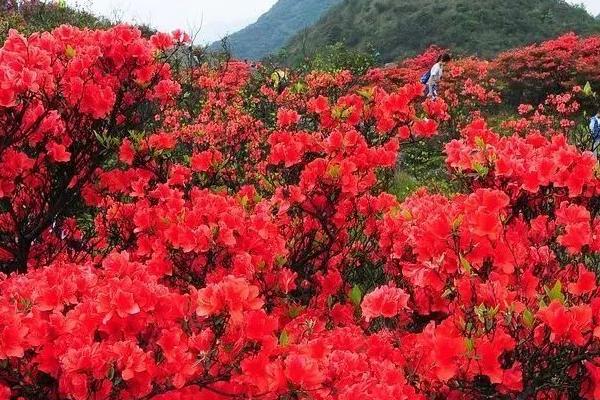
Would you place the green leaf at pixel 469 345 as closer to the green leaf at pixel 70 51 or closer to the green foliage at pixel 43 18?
the green leaf at pixel 70 51

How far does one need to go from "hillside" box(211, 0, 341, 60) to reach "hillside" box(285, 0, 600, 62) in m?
34.2

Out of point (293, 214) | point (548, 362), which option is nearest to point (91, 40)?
point (293, 214)

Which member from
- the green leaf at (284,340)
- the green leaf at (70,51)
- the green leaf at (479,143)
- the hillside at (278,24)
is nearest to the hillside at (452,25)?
the green leaf at (70,51)

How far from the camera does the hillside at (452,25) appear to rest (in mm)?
33125

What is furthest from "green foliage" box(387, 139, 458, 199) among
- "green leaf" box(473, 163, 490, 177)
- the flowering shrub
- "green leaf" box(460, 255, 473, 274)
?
"green leaf" box(460, 255, 473, 274)

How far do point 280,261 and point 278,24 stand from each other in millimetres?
82207

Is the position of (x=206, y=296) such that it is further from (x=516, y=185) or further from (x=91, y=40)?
(x=91, y=40)

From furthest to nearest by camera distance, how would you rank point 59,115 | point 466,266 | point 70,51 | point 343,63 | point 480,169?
point 343,63 → point 70,51 → point 59,115 → point 480,169 → point 466,266

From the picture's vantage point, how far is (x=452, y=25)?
34.6 metres

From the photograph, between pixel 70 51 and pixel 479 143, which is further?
pixel 70 51

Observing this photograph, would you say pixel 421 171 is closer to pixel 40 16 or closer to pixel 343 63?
pixel 343 63

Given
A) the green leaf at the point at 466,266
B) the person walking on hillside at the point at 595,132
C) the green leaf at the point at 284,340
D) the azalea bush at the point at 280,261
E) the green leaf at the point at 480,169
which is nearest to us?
the azalea bush at the point at 280,261

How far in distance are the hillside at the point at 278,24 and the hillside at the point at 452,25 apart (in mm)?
34152

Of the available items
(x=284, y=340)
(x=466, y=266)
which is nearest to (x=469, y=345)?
(x=466, y=266)
